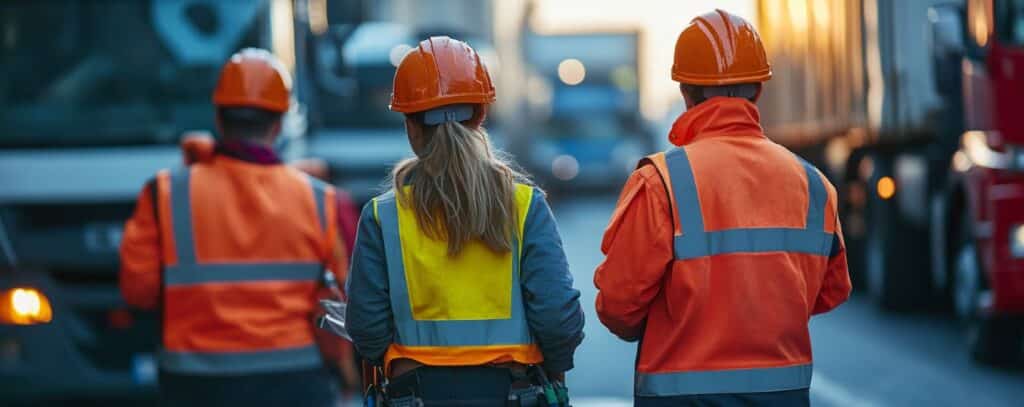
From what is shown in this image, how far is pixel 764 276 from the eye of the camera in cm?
448

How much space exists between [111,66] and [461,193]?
5.10 m

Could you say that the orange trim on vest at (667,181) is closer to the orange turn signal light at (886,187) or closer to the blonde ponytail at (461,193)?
the blonde ponytail at (461,193)

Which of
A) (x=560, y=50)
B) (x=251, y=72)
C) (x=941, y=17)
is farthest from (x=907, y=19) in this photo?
→ (x=560, y=50)

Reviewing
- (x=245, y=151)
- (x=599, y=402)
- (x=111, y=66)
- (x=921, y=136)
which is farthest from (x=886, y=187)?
(x=245, y=151)

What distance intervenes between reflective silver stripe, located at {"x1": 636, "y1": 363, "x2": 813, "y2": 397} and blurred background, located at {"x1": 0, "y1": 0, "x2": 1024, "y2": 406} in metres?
2.08

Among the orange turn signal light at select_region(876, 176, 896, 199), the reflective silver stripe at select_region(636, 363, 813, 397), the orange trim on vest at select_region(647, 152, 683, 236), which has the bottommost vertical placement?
the orange turn signal light at select_region(876, 176, 896, 199)

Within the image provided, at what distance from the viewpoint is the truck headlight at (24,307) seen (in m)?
8.06

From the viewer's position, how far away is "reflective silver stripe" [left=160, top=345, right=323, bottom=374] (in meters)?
5.43

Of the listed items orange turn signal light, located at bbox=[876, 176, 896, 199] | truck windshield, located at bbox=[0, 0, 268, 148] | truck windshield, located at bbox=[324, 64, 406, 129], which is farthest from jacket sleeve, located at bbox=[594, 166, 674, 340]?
truck windshield, located at bbox=[324, 64, 406, 129]

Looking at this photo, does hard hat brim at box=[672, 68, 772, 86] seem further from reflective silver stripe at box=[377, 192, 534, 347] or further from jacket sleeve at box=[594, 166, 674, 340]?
reflective silver stripe at box=[377, 192, 534, 347]

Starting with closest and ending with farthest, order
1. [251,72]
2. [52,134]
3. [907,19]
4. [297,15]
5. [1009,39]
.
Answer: [251,72], [52,134], [297,15], [1009,39], [907,19]

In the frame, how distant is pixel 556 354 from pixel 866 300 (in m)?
12.7

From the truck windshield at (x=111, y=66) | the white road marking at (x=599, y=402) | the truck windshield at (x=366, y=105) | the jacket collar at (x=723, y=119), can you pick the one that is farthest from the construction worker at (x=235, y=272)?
the truck windshield at (x=366, y=105)

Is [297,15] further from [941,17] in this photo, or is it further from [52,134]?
[941,17]
